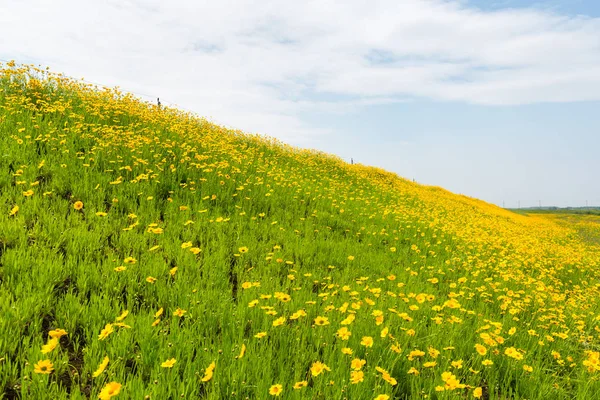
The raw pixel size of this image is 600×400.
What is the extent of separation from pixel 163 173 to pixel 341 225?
169 inches

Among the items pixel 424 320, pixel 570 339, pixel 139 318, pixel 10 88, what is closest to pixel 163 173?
pixel 139 318

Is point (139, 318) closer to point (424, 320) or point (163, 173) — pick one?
point (424, 320)

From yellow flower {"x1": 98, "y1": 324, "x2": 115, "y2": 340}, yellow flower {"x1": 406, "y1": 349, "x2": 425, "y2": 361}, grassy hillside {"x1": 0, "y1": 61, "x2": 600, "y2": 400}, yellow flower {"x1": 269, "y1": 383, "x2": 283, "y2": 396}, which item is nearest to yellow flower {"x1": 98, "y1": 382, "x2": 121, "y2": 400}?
grassy hillside {"x1": 0, "y1": 61, "x2": 600, "y2": 400}

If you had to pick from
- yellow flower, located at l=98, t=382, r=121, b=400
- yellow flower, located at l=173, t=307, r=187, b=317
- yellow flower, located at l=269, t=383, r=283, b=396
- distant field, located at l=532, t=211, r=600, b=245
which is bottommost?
yellow flower, located at l=269, t=383, r=283, b=396

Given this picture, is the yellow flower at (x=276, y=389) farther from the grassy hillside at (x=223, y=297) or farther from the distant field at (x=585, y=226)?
the distant field at (x=585, y=226)

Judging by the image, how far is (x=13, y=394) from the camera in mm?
2238

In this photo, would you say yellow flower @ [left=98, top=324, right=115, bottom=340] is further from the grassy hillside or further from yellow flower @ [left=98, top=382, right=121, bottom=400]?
yellow flower @ [left=98, top=382, right=121, bottom=400]

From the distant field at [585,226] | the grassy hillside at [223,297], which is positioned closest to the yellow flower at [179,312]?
the grassy hillside at [223,297]

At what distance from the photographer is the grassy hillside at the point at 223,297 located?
2480mm

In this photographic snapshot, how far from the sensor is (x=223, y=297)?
3.60 meters

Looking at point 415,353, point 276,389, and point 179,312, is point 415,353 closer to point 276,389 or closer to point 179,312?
point 276,389

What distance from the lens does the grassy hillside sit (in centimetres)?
248

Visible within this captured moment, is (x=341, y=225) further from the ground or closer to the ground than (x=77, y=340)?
further from the ground

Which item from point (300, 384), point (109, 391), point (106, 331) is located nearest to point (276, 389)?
point (300, 384)
